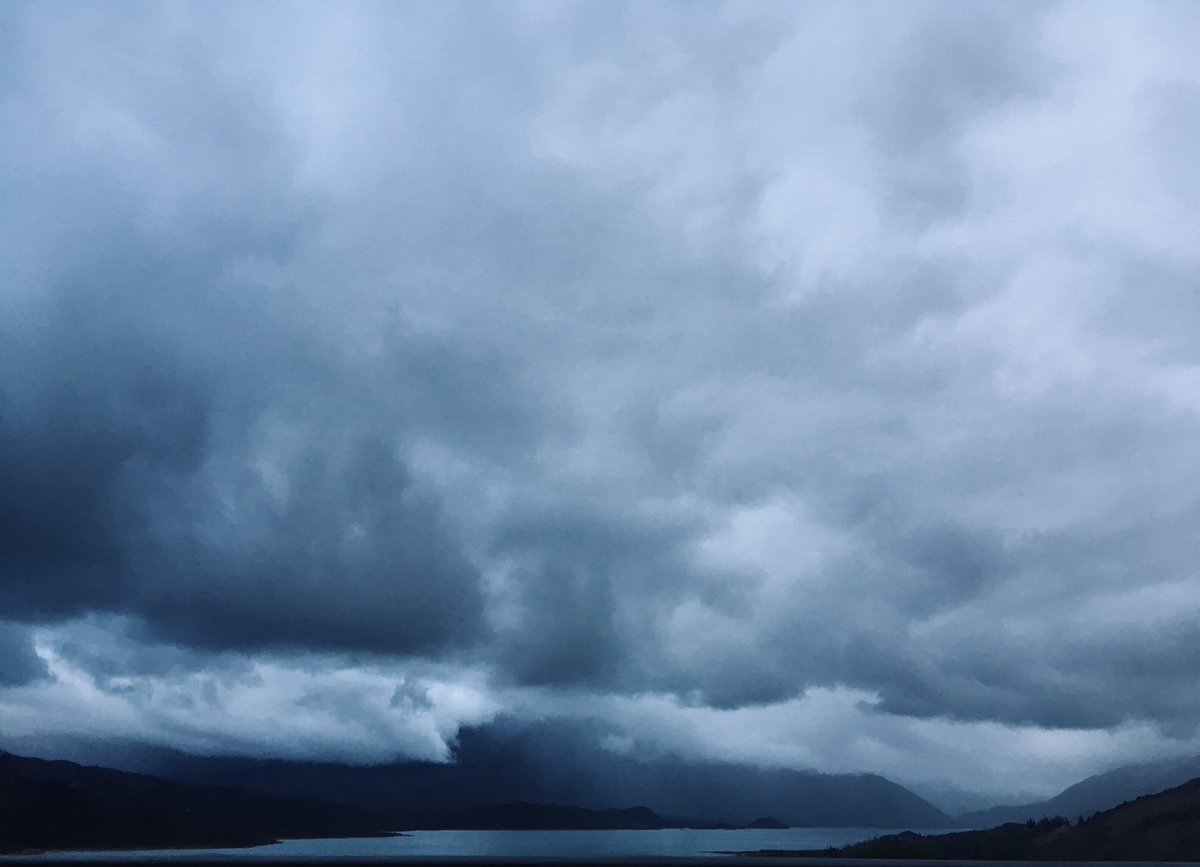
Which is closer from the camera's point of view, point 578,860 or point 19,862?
point 19,862

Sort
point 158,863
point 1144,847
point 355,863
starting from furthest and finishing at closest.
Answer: point 1144,847, point 158,863, point 355,863

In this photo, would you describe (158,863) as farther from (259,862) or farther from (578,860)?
(578,860)

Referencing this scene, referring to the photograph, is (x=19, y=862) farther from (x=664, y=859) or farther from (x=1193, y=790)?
(x=1193, y=790)

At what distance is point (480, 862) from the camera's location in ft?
107

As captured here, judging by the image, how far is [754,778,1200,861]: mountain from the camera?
283ft

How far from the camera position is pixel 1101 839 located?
9238 centimetres

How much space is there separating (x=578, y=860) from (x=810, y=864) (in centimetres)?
877

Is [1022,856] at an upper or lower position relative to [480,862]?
lower

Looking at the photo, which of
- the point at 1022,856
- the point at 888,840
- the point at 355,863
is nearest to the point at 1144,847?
the point at 1022,856

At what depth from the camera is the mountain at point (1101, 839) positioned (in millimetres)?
86188

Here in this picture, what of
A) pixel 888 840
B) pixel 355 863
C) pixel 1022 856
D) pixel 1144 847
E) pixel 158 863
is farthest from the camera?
pixel 888 840

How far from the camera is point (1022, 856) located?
307 ft

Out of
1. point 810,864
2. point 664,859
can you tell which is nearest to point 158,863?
point 664,859

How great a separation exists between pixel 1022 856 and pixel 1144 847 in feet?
36.9
